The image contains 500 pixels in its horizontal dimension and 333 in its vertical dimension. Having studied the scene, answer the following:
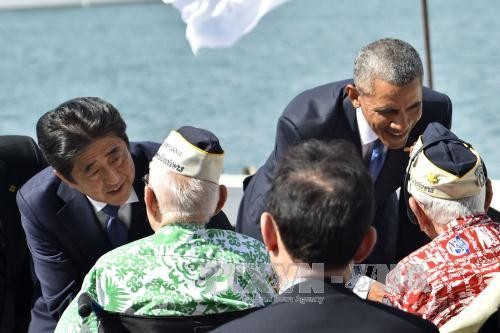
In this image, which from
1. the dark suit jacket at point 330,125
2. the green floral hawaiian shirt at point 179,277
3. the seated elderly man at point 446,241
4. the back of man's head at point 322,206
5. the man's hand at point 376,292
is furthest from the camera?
the dark suit jacket at point 330,125

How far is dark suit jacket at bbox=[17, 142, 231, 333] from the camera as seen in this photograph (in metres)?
2.98

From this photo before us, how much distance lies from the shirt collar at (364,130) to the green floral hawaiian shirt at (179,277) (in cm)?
116

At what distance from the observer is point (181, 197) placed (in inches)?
86.2

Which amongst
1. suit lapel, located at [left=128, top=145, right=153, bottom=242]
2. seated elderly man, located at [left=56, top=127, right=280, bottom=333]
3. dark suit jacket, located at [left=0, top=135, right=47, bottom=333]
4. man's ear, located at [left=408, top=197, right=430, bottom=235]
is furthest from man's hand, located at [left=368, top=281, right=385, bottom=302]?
dark suit jacket, located at [left=0, top=135, right=47, bottom=333]

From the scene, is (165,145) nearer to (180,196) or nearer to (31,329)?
(180,196)

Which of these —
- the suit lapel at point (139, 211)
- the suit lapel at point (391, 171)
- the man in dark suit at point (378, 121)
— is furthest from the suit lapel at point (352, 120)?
the suit lapel at point (139, 211)

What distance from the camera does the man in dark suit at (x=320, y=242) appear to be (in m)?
1.76

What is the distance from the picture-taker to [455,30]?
69.3 feet

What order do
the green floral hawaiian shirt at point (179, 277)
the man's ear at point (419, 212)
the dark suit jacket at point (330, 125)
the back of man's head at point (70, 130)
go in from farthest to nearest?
the dark suit jacket at point (330, 125) < the back of man's head at point (70, 130) < the man's ear at point (419, 212) < the green floral hawaiian shirt at point (179, 277)

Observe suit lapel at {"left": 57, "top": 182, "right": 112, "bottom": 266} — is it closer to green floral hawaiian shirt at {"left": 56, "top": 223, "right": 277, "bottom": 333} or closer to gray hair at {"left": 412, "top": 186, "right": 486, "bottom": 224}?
green floral hawaiian shirt at {"left": 56, "top": 223, "right": 277, "bottom": 333}

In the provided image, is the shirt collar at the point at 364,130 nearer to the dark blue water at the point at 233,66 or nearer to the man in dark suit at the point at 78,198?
the man in dark suit at the point at 78,198

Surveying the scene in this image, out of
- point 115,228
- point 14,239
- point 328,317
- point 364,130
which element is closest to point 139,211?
point 115,228

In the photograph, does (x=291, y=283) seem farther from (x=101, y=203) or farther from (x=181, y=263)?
(x=101, y=203)

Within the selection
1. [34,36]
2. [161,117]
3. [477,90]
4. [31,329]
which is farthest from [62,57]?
[31,329]
